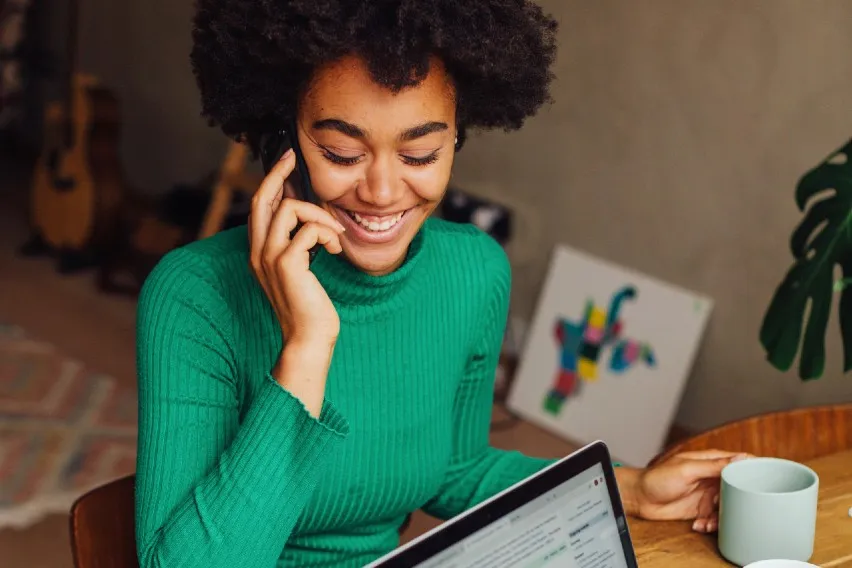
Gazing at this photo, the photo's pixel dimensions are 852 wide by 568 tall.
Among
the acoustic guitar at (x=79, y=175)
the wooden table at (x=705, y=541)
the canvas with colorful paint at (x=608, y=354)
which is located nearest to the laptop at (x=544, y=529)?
the wooden table at (x=705, y=541)

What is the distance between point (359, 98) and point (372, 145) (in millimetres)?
49

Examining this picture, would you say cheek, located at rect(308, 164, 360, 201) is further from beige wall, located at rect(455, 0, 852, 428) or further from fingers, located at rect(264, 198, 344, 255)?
beige wall, located at rect(455, 0, 852, 428)

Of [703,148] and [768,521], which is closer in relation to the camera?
[768,521]

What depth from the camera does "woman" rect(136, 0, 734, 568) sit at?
3.51 feet

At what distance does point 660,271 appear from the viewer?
3.02 meters

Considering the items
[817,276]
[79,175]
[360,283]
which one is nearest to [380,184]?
[360,283]

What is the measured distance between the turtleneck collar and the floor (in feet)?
4.53

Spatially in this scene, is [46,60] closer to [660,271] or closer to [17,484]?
[17,484]

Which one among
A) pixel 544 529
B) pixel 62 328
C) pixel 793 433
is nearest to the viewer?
pixel 544 529

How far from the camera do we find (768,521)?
1.08 metres

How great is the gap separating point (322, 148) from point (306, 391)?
25 cm

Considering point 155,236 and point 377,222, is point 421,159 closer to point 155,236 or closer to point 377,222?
point 377,222

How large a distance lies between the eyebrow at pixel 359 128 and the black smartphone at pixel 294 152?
0.18ft

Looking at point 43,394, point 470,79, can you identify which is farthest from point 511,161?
point 470,79
